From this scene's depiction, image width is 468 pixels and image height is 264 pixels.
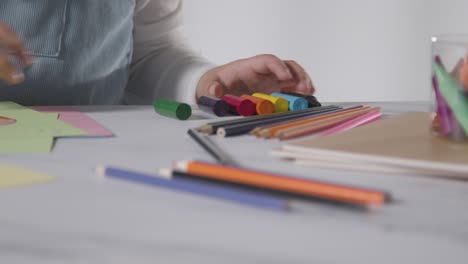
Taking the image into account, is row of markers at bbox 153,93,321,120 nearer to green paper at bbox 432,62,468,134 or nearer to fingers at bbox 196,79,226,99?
fingers at bbox 196,79,226,99

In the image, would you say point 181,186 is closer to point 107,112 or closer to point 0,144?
point 0,144

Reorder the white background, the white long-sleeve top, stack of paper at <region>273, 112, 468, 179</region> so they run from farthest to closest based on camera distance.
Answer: the white background < the white long-sleeve top < stack of paper at <region>273, 112, 468, 179</region>

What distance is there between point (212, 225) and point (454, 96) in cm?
22

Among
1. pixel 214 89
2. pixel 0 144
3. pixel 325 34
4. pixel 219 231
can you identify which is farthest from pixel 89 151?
pixel 325 34

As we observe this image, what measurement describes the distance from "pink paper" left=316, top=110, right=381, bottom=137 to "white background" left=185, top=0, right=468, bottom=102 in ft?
4.18

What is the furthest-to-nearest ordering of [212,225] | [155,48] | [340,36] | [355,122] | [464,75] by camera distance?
[340,36] < [155,48] < [355,122] < [464,75] < [212,225]

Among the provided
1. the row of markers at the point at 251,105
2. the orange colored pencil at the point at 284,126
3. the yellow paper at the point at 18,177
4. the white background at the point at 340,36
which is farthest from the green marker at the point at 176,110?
the white background at the point at 340,36

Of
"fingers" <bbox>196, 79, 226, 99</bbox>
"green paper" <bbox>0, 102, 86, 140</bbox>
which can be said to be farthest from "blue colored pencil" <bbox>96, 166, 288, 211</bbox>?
"fingers" <bbox>196, 79, 226, 99</bbox>

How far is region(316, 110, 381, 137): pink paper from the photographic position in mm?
543

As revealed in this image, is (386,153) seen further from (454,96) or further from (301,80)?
(301,80)

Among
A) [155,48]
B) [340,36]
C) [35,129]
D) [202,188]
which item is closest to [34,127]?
[35,129]

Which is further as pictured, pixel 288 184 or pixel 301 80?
pixel 301 80

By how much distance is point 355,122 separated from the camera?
22.4 inches

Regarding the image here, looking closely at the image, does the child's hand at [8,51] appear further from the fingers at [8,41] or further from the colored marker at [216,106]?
the colored marker at [216,106]
